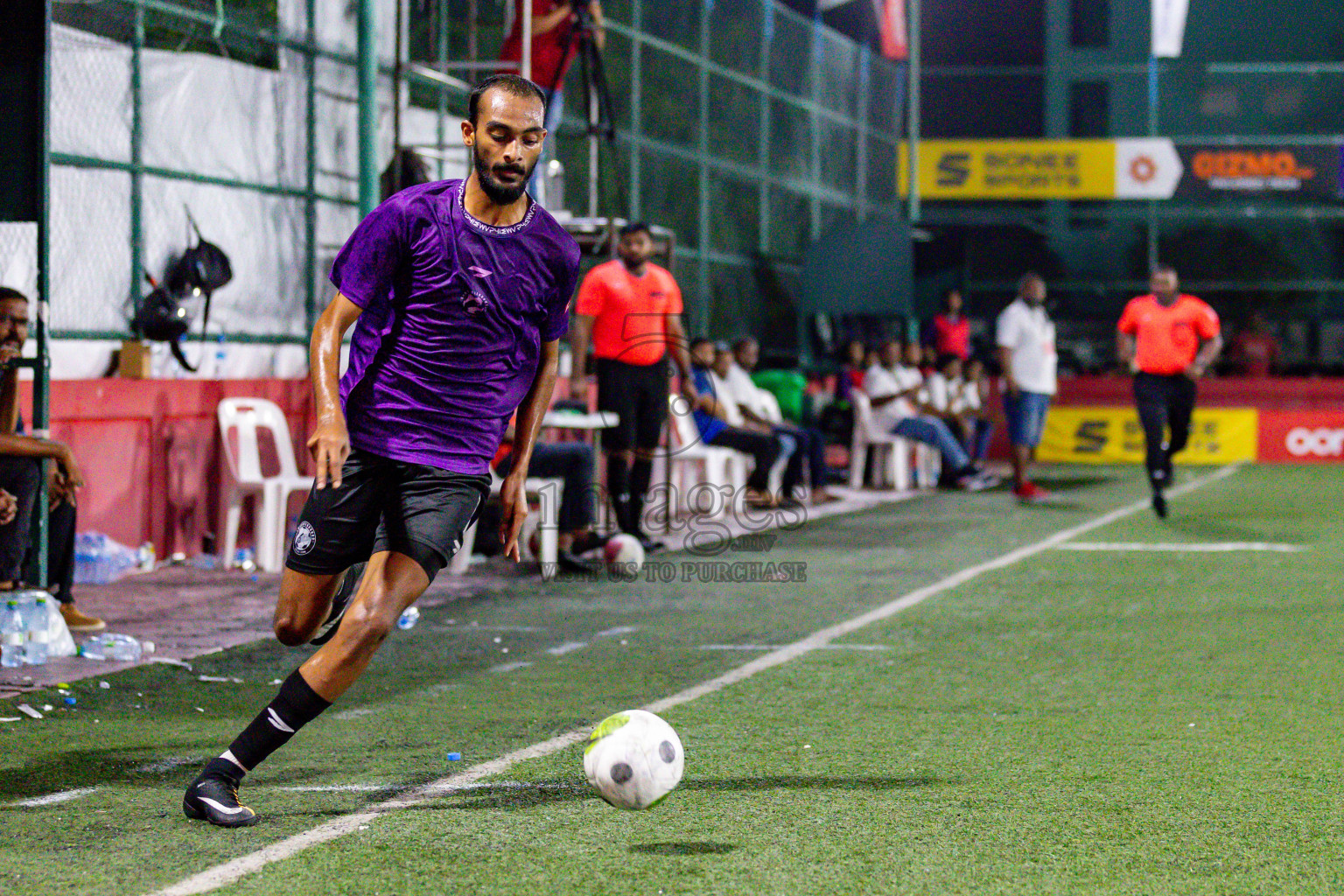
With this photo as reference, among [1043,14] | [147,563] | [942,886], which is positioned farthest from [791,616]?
[1043,14]

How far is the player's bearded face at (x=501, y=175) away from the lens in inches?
→ 198

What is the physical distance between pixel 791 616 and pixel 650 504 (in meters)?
5.71

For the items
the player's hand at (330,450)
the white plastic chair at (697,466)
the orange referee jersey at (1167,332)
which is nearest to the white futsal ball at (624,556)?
the white plastic chair at (697,466)

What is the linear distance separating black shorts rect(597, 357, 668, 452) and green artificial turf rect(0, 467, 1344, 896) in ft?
5.65

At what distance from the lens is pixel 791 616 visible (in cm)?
948

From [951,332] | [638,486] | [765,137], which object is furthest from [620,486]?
[765,137]

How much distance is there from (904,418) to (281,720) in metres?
15.0

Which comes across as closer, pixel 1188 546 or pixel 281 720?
pixel 281 720

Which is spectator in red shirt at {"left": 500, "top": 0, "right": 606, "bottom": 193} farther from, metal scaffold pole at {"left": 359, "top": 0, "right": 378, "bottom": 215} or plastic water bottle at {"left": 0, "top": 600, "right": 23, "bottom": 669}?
plastic water bottle at {"left": 0, "top": 600, "right": 23, "bottom": 669}

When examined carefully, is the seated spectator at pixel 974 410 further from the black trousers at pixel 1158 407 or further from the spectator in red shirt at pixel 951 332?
the black trousers at pixel 1158 407

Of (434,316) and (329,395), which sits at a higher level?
(434,316)

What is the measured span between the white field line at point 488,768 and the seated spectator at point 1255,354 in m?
19.7

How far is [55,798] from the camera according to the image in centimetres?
528

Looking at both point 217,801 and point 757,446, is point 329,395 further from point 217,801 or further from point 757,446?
point 757,446
